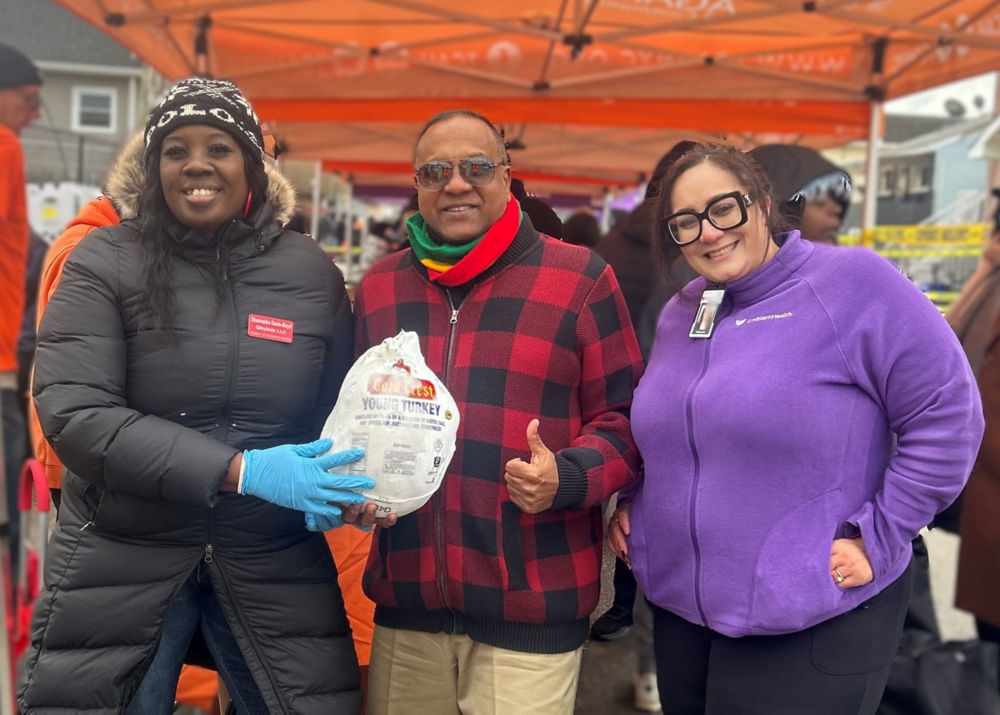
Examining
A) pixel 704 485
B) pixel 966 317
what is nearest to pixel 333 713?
pixel 704 485

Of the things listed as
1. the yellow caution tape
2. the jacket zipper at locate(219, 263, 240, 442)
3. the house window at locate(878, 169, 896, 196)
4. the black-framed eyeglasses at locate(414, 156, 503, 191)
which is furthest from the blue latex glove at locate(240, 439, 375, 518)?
the house window at locate(878, 169, 896, 196)

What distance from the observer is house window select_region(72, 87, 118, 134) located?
1833 centimetres

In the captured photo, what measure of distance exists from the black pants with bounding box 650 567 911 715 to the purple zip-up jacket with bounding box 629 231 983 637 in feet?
0.17

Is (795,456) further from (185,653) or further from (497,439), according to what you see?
(185,653)

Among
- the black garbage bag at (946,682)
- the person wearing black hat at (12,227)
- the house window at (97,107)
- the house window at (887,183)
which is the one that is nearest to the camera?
the black garbage bag at (946,682)

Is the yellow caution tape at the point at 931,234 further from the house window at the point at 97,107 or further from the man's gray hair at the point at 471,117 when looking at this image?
the house window at the point at 97,107

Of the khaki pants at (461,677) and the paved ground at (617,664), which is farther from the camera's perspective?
the paved ground at (617,664)

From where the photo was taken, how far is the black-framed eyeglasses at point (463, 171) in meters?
1.93

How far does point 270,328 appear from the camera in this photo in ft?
6.03

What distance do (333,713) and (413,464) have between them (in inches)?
25.2

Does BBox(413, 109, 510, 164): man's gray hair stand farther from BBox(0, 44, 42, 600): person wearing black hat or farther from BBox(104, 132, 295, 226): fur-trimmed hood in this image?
BBox(0, 44, 42, 600): person wearing black hat

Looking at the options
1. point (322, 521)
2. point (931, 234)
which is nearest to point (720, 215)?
point (322, 521)

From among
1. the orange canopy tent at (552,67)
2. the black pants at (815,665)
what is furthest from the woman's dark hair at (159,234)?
the orange canopy tent at (552,67)

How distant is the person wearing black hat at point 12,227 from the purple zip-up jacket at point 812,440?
9.05 ft
